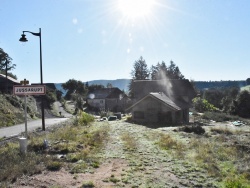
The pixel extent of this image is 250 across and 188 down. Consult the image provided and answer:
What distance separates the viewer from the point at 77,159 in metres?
11.1

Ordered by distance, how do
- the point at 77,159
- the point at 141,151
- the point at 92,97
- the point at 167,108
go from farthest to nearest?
the point at 92,97, the point at 167,108, the point at 141,151, the point at 77,159

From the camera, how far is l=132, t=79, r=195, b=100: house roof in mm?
50325

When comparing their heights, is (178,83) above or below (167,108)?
above

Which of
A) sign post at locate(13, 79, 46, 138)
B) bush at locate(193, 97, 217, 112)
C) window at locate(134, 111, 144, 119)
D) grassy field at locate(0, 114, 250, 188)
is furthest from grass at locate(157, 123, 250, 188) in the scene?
bush at locate(193, 97, 217, 112)

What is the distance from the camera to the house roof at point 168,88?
165 ft

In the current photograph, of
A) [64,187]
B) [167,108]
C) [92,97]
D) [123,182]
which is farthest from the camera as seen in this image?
[92,97]

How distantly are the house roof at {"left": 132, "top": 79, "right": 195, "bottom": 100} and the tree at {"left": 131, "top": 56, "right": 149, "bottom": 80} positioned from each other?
43.2 metres

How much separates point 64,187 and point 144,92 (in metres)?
45.7

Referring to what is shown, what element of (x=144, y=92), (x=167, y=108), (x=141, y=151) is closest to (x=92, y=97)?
(x=144, y=92)

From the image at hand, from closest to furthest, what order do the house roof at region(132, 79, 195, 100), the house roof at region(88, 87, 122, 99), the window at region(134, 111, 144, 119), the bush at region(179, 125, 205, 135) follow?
the bush at region(179, 125, 205, 135) → the window at region(134, 111, 144, 119) → the house roof at region(132, 79, 195, 100) → the house roof at region(88, 87, 122, 99)

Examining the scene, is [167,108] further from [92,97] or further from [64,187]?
[92,97]

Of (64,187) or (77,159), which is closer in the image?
(64,187)

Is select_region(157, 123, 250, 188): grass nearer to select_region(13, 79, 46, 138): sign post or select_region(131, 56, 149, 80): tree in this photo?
select_region(13, 79, 46, 138): sign post

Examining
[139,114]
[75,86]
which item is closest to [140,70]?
[75,86]
